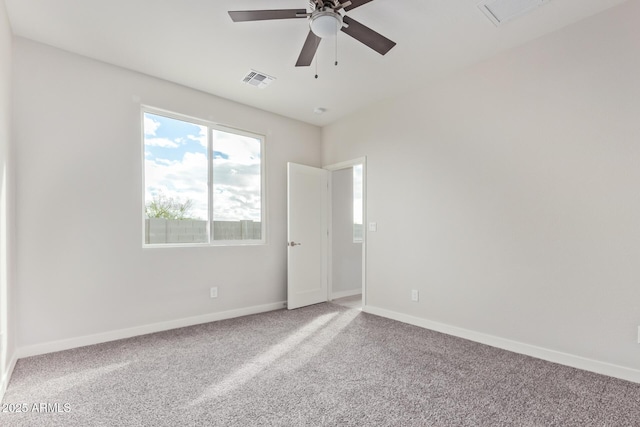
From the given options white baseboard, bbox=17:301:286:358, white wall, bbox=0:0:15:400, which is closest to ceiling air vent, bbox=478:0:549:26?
white wall, bbox=0:0:15:400

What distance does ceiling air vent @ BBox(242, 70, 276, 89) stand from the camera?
11.3ft

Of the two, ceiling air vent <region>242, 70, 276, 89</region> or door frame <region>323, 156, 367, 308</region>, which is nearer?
ceiling air vent <region>242, 70, 276, 89</region>

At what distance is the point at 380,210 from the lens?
4.16 m

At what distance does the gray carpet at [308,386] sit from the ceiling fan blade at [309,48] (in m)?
2.42

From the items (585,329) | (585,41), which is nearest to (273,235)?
(585,329)

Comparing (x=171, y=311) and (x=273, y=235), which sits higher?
(x=273, y=235)

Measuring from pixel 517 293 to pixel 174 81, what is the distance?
410cm

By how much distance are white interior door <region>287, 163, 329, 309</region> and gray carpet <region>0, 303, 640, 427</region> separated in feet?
4.23

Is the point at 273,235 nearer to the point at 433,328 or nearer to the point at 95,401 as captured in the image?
the point at 433,328

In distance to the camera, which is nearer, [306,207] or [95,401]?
[95,401]

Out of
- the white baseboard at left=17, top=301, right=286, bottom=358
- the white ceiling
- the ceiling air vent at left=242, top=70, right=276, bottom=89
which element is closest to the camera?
the white ceiling

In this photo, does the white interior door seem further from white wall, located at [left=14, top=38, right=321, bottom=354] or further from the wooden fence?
white wall, located at [left=14, top=38, right=321, bottom=354]

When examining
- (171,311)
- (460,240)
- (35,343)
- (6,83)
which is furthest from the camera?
(171,311)

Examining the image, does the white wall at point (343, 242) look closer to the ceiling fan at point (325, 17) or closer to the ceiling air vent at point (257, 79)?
the ceiling air vent at point (257, 79)
